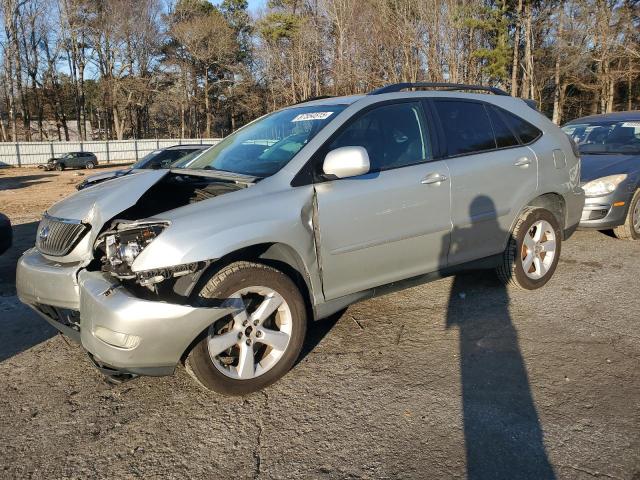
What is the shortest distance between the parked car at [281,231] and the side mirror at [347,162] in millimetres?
10

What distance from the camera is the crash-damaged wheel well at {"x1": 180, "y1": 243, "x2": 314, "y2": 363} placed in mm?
2920

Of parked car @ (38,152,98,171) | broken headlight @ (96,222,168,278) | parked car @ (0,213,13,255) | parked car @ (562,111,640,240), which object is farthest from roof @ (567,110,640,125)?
parked car @ (38,152,98,171)

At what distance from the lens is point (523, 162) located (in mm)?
4547

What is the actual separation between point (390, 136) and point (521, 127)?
1600mm

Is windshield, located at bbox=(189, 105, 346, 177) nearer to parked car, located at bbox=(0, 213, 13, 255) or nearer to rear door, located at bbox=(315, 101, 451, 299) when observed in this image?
rear door, located at bbox=(315, 101, 451, 299)

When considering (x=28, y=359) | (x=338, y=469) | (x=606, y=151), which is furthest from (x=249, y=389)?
(x=606, y=151)

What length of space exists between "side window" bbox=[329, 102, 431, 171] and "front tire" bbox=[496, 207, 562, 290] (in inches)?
49.9

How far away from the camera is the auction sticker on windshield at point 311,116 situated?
3.79 meters

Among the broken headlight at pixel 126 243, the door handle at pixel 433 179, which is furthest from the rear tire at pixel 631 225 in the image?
the broken headlight at pixel 126 243

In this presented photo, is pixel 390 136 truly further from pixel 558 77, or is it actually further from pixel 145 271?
pixel 558 77

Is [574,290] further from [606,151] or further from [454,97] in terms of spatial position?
[606,151]

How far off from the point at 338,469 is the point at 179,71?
5126 centimetres

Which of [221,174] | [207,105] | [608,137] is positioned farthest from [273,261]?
[207,105]

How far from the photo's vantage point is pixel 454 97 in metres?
4.38
